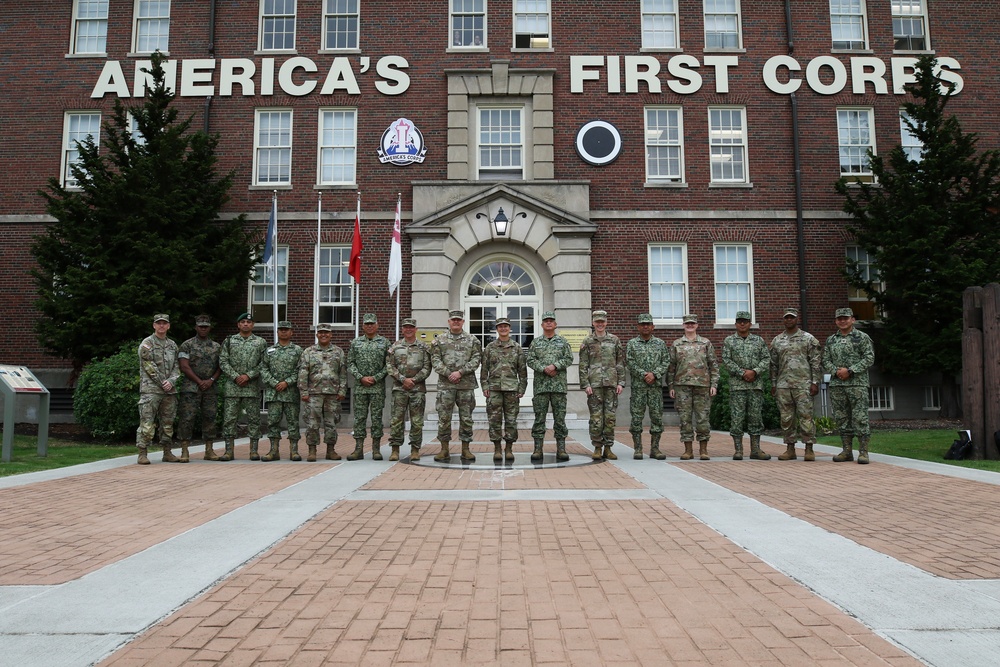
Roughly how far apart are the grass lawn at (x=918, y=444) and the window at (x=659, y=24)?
11.3 meters

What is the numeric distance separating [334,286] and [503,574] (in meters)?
14.6

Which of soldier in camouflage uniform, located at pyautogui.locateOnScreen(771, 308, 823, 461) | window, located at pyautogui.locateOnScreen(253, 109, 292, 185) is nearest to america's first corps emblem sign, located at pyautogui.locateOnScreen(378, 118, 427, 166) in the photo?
window, located at pyautogui.locateOnScreen(253, 109, 292, 185)

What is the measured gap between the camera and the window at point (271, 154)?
18.4 meters

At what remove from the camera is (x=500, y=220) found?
672 inches

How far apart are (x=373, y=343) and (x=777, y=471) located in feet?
20.2

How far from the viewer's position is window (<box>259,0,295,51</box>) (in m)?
18.8

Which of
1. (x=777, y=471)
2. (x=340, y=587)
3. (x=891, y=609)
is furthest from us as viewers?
(x=777, y=471)

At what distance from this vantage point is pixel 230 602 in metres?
3.79

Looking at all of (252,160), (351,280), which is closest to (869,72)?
(351,280)

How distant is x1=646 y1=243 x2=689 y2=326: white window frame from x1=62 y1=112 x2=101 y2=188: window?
15.3 metres

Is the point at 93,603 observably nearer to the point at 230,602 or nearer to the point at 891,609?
the point at 230,602

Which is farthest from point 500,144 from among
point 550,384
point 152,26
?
point 152,26

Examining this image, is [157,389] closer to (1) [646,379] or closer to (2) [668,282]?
(1) [646,379]

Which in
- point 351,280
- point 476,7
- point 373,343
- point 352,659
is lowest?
point 352,659
